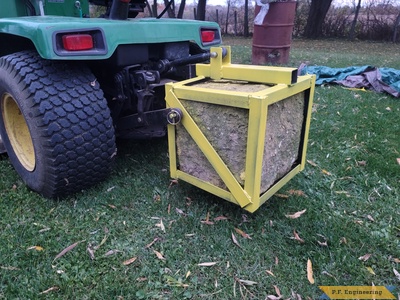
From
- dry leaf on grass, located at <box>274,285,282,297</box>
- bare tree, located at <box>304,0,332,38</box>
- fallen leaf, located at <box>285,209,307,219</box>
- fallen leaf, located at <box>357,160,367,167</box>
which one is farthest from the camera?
bare tree, located at <box>304,0,332,38</box>

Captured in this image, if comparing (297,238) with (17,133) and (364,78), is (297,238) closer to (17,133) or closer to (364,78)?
(17,133)

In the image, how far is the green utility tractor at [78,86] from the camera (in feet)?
6.32

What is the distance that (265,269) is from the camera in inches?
70.8

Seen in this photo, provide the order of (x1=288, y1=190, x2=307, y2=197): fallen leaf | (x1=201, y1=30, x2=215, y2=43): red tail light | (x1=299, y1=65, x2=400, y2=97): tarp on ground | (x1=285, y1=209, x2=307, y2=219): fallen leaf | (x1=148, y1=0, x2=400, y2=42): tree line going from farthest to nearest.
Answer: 1. (x1=148, y1=0, x2=400, y2=42): tree line
2. (x1=299, y1=65, x2=400, y2=97): tarp on ground
3. (x1=201, y1=30, x2=215, y2=43): red tail light
4. (x1=288, y1=190, x2=307, y2=197): fallen leaf
5. (x1=285, y1=209, x2=307, y2=219): fallen leaf

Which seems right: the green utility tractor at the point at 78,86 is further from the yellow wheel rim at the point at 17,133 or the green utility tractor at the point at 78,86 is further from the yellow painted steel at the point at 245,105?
the yellow painted steel at the point at 245,105

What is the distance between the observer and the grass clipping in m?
1.85

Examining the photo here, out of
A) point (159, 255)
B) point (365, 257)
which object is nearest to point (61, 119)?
point (159, 255)

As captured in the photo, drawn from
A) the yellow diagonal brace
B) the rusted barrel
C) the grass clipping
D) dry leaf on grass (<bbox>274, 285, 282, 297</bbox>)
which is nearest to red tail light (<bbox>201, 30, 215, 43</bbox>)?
the grass clipping

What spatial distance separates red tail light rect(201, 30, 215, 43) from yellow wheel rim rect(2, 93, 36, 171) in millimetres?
1513

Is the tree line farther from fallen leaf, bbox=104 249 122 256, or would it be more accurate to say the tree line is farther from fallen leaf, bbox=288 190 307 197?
fallen leaf, bbox=104 249 122 256

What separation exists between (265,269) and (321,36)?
635 inches

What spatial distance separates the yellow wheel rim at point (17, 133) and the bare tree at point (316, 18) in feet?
51.0

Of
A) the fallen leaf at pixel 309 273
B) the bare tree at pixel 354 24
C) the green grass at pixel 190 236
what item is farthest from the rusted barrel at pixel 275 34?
the bare tree at pixel 354 24

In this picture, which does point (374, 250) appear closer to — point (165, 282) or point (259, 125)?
point (259, 125)
